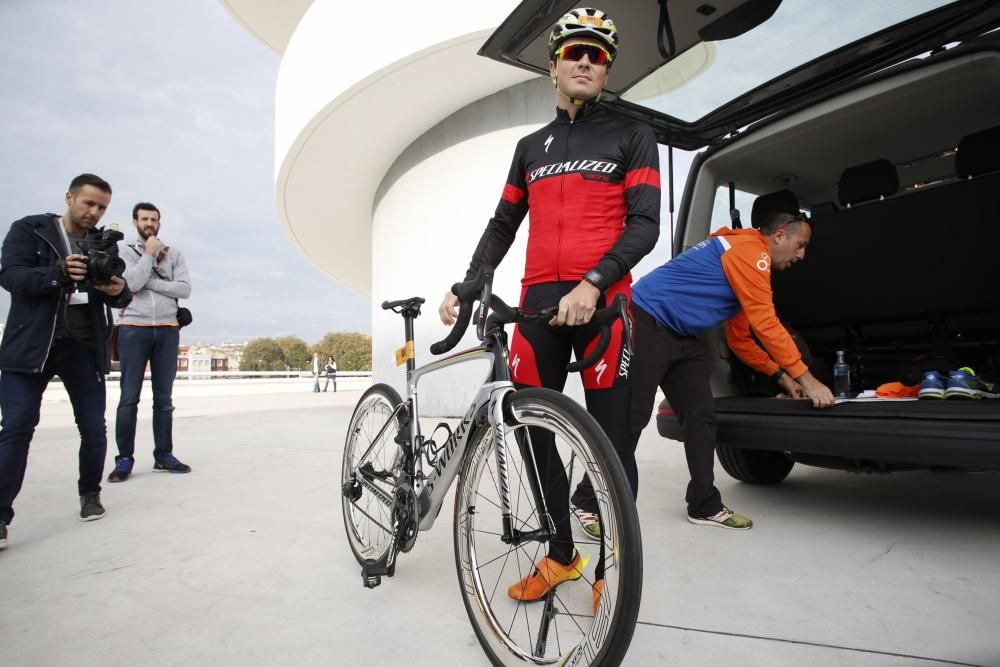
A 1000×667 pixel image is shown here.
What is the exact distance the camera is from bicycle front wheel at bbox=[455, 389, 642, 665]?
1.16 meters

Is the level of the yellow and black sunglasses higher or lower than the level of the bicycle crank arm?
higher

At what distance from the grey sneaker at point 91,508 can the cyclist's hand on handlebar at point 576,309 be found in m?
2.75

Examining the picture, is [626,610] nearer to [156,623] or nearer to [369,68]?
[156,623]

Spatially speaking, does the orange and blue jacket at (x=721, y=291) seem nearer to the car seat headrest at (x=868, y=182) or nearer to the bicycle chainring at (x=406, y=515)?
the car seat headrest at (x=868, y=182)

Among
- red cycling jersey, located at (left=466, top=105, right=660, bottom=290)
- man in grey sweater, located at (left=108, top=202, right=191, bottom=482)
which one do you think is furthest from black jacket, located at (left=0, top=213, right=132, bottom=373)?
red cycling jersey, located at (left=466, top=105, right=660, bottom=290)

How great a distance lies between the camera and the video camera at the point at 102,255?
263 cm

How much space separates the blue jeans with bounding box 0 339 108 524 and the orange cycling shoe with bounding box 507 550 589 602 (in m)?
2.22

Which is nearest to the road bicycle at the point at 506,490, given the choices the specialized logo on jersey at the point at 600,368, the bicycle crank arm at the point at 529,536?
the bicycle crank arm at the point at 529,536

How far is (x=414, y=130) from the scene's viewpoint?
925 cm

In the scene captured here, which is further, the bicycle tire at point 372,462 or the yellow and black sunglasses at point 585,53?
the bicycle tire at point 372,462

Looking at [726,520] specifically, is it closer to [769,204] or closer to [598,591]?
[598,591]

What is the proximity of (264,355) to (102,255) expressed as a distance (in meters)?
87.6

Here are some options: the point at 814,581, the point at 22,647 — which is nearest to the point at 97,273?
the point at 22,647

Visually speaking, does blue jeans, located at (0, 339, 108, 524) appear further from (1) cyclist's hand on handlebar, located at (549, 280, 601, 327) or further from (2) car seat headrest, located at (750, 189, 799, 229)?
(2) car seat headrest, located at (750, 189, 799, 229)
